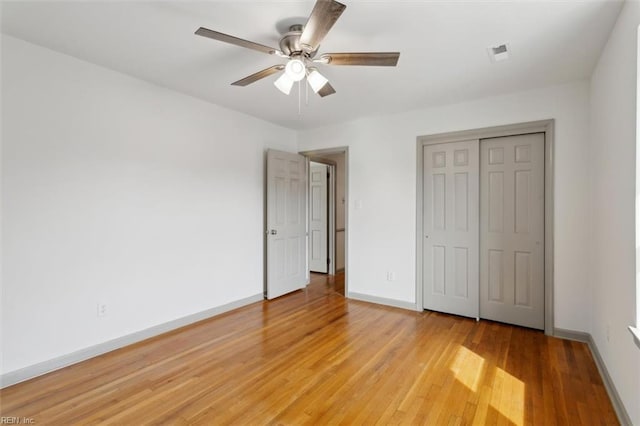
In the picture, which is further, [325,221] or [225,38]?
[325,221]

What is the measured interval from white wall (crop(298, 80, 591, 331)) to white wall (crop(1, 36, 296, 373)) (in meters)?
1.62

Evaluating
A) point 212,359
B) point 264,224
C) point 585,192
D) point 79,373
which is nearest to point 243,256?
point 264,224

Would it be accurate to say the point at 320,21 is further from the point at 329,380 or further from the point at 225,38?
the point at 329,380

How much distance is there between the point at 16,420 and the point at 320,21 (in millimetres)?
2914

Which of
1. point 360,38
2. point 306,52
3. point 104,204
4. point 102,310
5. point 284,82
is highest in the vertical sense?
point 360,38

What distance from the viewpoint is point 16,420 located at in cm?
188

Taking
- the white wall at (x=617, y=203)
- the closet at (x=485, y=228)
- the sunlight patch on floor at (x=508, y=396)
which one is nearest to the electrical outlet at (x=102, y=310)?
the sunlight patch on floor at (x=508, y=396)

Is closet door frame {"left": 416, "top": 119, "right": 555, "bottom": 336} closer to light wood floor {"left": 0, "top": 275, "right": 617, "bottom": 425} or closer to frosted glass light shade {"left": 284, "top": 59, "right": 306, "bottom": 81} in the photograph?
light wood floor {"left": 0, "top": 275, "right": 617, "bottom": 425}

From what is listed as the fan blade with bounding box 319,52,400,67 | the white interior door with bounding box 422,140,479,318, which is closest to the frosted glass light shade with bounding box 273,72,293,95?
the fan blade with bounding box 319,52,400,67

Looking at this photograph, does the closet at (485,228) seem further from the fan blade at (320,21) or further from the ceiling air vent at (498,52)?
the fan blade at (320,21)

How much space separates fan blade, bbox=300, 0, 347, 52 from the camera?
1.52 m

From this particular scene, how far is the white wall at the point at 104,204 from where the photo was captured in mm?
2299

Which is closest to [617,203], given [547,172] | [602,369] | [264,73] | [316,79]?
[547,172]

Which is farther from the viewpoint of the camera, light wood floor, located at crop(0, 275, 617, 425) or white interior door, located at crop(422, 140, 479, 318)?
white interior door, located at crop(422, 140, 479, 318)
